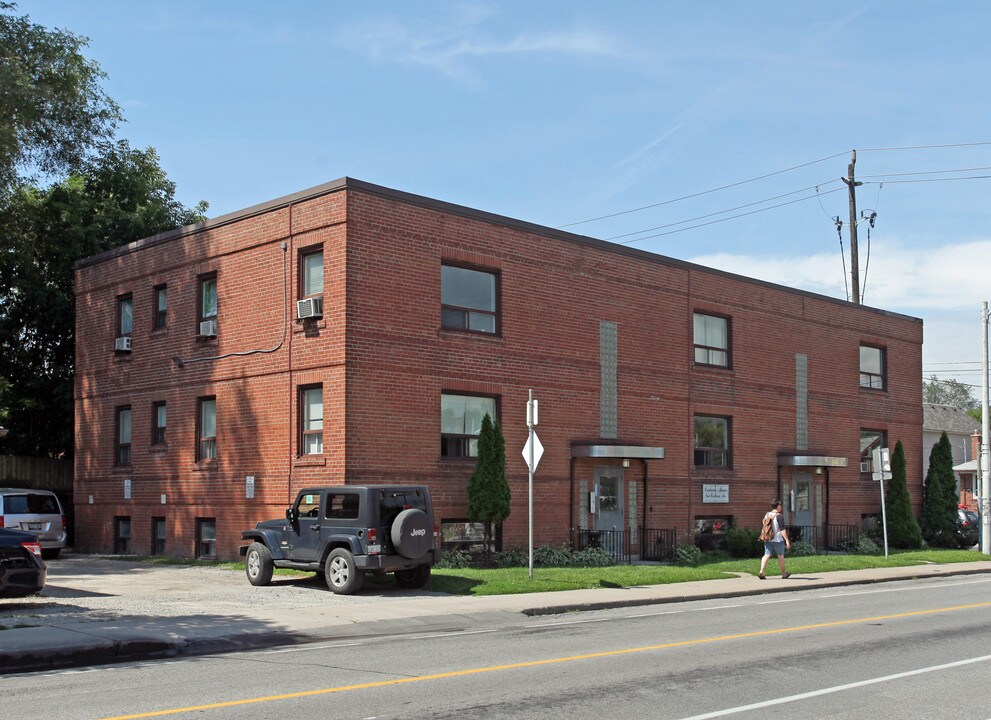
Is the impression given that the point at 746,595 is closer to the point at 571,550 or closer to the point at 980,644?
the point at 571,550

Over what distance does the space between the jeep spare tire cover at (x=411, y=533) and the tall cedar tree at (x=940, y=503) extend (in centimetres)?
2391

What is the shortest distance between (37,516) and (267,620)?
13.9 m

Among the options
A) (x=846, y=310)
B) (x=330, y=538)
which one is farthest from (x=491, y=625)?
(x=846, y=310)

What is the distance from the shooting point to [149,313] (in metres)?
27.9

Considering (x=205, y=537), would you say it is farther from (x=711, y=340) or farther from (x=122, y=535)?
(x=711, y=340)

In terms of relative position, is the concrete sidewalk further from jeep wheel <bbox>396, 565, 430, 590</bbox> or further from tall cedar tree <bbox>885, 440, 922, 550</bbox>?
tall cedar tree <bbox>885, 440, 922, 550</bbox>

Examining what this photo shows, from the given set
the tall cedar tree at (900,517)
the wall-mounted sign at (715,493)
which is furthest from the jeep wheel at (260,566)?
the tall cedar tree at (900,517)

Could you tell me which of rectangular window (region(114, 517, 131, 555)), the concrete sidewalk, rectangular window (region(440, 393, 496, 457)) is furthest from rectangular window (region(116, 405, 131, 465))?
rectangular window (region(440, 393, 496, 457))

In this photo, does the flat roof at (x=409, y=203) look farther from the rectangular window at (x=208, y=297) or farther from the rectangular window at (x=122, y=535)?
the rectangular window at (x=122, y=535)

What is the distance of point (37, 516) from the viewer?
26.4 meters

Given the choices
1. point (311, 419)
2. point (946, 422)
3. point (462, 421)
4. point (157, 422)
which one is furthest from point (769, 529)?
point (946, 422)

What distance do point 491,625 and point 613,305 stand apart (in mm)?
13968

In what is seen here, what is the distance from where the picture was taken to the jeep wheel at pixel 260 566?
19.7 m

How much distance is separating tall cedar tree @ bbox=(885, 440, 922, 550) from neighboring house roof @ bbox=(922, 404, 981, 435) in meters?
38.1
